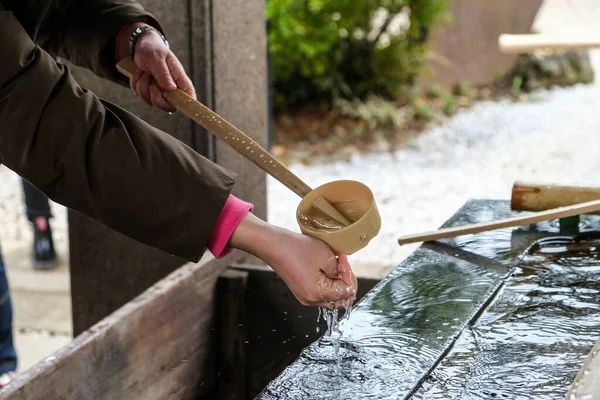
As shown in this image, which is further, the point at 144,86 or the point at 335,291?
the point at 144,86

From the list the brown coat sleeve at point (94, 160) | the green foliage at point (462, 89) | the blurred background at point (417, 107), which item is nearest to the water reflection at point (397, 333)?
the brown coat sleeve at point (94, 160)

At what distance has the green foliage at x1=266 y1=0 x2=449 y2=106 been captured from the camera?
809cm

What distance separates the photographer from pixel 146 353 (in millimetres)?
2387

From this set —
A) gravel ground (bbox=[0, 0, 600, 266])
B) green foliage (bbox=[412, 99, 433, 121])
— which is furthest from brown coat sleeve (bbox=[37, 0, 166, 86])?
green foliage (bbox=[412, 99, 433, 121])

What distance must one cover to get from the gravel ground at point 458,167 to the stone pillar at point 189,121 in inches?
82.0

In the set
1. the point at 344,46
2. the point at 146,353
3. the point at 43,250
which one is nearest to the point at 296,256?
the point at 146,353

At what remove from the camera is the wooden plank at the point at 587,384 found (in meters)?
1.32

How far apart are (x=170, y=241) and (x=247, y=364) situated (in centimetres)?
133

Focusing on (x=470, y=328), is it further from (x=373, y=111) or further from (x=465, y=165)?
(x=373, y=111)

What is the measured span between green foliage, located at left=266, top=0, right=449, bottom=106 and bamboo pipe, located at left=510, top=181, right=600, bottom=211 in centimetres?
557

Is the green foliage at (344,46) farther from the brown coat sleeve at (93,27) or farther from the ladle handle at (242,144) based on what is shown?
the ladle handle at (242,144)

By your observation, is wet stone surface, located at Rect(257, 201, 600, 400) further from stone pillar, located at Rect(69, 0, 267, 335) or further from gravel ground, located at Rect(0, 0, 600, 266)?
gravel ground, located at Rect(0, 0, 600, 266)

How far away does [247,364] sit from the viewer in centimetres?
282

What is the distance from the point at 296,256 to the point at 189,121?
1550mm
